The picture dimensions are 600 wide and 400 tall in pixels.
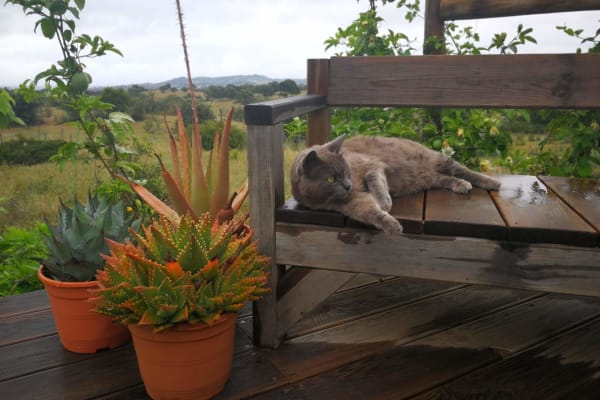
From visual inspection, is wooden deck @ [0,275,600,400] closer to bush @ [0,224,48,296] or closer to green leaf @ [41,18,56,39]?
bush @ [0,224,48,296]

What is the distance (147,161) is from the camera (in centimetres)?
339

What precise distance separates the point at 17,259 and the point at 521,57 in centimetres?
269

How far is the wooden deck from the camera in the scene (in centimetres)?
150

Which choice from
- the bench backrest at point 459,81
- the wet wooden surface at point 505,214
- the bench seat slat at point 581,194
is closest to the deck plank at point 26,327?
the wet wooden surface at point 505,214

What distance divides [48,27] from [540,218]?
232 cm

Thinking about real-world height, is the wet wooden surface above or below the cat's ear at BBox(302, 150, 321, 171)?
below

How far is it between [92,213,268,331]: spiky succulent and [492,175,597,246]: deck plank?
0.87m

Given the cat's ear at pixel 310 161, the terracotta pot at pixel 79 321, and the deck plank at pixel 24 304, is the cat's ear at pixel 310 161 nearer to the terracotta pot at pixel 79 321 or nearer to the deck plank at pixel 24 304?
the terracotta pot at pixel 79 321

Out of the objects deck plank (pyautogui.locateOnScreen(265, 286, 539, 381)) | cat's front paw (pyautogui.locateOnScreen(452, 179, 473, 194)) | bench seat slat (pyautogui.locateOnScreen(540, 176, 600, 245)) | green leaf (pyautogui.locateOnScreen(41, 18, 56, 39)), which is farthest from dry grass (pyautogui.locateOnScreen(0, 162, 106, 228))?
bench seat slat (pyautogui.locateOnScreen(540, 176, 600, 245))

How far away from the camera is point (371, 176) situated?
1731 mm

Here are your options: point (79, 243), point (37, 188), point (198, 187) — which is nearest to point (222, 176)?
point (198, 187)

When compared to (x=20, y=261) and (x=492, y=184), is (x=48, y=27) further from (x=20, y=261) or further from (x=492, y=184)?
(x=492, y=184)

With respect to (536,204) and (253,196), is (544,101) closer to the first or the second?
(536,204)

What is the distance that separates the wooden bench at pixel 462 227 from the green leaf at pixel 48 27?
1.34 metres
